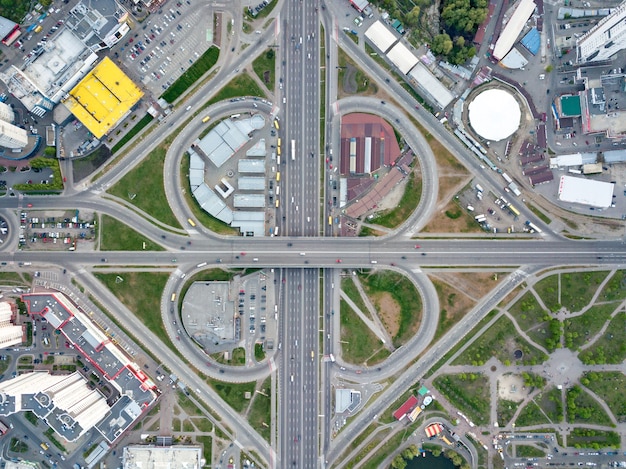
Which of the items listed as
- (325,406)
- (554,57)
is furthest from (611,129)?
(325,406)

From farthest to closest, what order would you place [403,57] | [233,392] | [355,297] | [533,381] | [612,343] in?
1. [355,297]
2. [233,392]
3. [612,343]
4. [403,57]
5. [533,381]

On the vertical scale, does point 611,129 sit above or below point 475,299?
above

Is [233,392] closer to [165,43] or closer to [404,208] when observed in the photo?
[404,208]

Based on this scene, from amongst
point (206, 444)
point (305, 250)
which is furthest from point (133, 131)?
point (206, 444)

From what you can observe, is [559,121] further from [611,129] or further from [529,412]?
[529,412]

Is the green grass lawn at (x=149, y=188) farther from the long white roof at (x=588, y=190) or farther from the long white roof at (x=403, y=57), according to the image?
the long white roof at (x=588, y=190)

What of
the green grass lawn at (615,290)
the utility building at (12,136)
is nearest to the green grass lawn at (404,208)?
→ the green grass lawn at (615,290)
